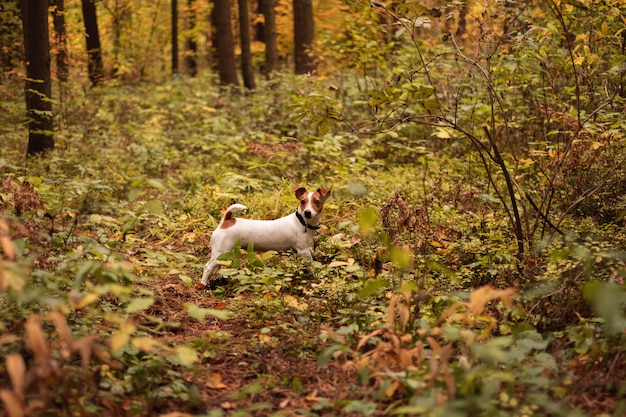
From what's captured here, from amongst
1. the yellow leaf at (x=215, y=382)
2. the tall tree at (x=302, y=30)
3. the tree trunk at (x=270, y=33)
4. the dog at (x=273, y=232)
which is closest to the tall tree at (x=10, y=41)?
the tree trunk at (x=270, y=33)

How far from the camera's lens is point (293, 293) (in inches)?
203

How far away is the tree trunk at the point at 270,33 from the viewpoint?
15641mm

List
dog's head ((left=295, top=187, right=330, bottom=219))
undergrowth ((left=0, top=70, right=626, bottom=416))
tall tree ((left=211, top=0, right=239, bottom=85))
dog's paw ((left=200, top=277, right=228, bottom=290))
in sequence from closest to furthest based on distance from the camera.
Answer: undergrowth ((left=0, top=70, right=626, bottom=416))
dog's paw ((left=200, top=277, right=228, bottom=290))
dog's head ((left=295, top=187, right=330, bottom=219))
tall tree ((left=211, top=0, right=239, bottom=85))

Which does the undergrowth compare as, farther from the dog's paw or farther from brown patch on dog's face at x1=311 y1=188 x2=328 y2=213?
brown patch on dog's face at x1=311 y1=188 x2=328 y2=213

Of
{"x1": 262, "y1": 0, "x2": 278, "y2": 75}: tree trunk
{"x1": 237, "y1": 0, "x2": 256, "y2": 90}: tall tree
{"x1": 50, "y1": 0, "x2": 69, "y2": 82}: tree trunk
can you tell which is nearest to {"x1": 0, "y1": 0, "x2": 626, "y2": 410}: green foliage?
{"x1": 50, "y1": 0, "x2": 69, "y2": 82}: tree trunk

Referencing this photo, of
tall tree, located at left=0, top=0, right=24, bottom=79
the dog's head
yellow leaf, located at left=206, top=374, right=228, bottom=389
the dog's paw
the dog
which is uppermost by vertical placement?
tall tree, located at left=0, top=0, right=24, bottom=79

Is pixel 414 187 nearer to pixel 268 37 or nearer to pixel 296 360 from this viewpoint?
pixel 296 360

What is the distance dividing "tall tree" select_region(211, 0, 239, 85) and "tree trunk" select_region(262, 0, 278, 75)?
1.16 m

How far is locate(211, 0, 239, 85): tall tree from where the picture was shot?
1423cm

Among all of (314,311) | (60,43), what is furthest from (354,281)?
(60,43)

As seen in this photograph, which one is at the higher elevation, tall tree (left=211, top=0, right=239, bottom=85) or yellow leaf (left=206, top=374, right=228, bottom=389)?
tall tree (left=211, top=0, right=239, bottom=85)

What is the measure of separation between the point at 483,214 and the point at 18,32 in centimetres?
1121

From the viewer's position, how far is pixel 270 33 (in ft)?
52.1

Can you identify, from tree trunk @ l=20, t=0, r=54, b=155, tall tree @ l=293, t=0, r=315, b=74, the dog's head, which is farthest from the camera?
tall tree @ l=293, t=0, r=315, b=74
